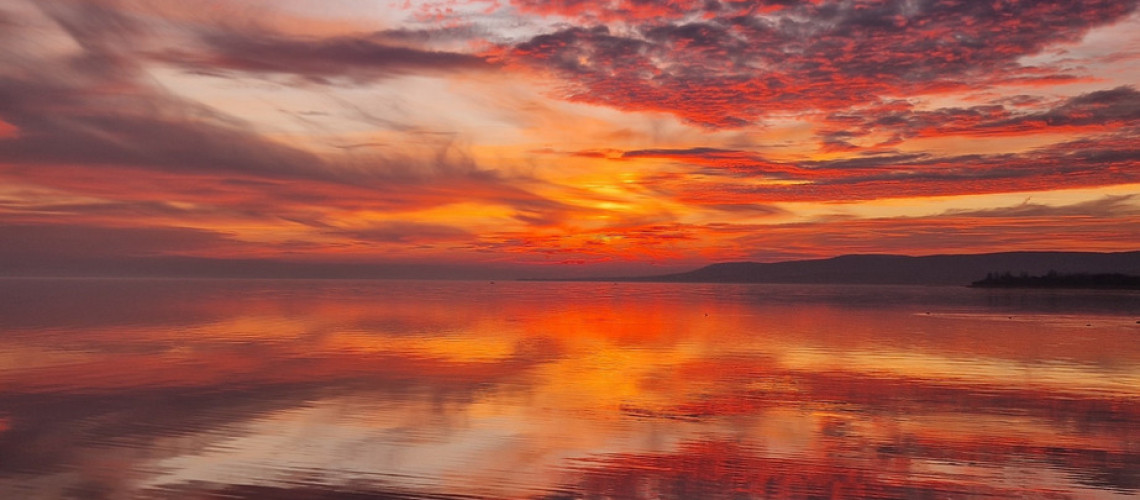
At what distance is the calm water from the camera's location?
1363 centimetres

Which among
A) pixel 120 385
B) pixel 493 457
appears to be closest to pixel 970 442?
pixel 493 457

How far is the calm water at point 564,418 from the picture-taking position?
13.6 m

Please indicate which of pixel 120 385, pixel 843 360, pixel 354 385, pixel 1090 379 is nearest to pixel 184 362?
pixel 120 385

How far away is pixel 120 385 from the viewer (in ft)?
77.2

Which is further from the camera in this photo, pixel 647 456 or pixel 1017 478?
pixel 647 456

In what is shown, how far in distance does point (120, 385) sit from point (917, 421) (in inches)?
794

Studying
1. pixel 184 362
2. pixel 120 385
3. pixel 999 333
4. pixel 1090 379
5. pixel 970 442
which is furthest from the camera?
pixel 999 333

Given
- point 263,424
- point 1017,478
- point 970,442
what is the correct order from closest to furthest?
point 1017,478 → point 970,442 → point 263,424

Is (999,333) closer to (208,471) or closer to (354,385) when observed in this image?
(354,385)

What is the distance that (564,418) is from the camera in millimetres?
18938

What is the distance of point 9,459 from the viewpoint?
48.4 feet

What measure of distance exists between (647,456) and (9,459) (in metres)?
10.9

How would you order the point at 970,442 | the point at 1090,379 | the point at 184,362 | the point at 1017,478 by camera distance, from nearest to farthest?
1. the point at 1017,478
2. the point at 970,442
3. the point at 1090,379
4. the point at 184,362

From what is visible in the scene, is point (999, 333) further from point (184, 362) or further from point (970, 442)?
point (184, 362)
